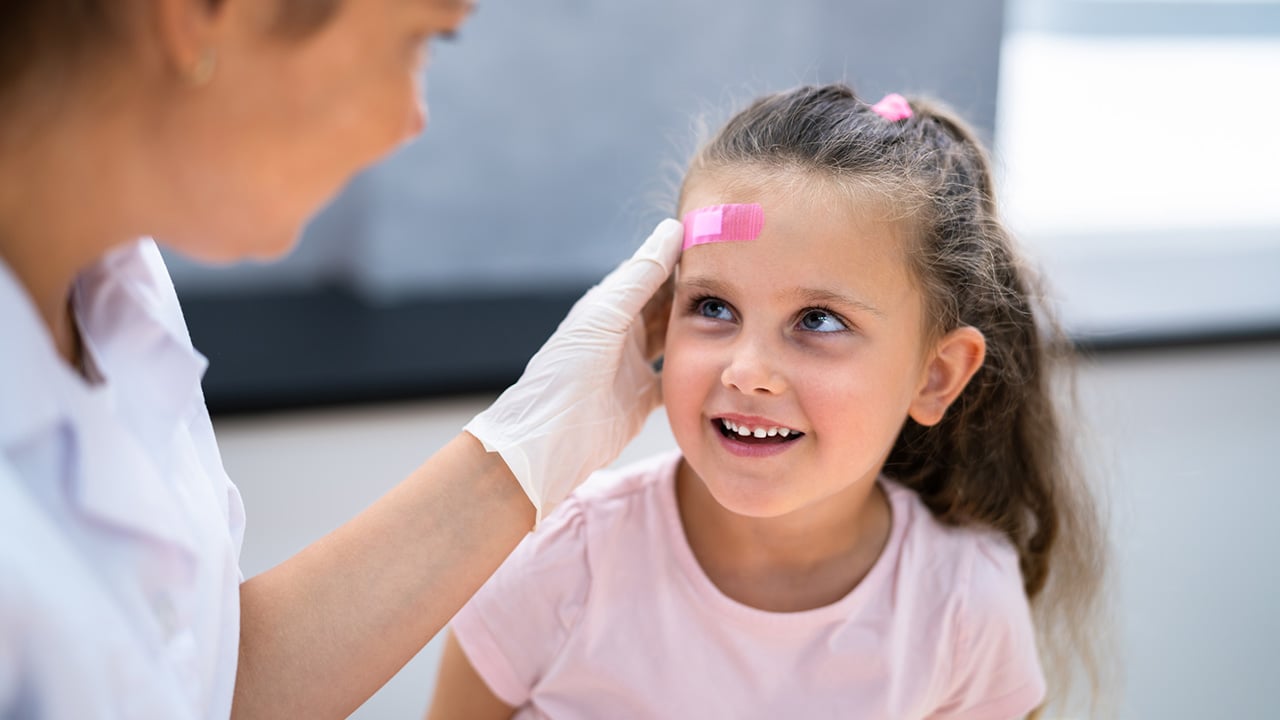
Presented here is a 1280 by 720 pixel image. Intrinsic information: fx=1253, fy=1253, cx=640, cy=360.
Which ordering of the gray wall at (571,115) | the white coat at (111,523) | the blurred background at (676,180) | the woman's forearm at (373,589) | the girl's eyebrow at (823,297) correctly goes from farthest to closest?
1. the gray wall at (571,115)
2. the blurred background at (676,180)
3. the girl's eyebrow at (823,297)
4. the woman's forearm at (373,589)
5. the white coat at (111,523)

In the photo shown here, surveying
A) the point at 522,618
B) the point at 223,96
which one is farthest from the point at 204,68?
the point at 522,618

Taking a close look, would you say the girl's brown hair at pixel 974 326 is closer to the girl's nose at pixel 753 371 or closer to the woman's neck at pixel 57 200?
the girl's nose at pixel 753 371

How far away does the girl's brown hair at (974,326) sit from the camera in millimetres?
1170

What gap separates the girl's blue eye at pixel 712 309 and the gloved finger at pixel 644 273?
0.16 ft

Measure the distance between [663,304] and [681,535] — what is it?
236 mm

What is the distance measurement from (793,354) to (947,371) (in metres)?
0.21

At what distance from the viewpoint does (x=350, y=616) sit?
3.32 ft

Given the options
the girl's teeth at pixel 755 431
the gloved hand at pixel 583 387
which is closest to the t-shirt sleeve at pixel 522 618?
the gloved hand at pixel 583 387

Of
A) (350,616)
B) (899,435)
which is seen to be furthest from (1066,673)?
(350,616)

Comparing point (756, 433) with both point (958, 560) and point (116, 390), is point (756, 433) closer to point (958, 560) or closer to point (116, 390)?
point (958, 560)

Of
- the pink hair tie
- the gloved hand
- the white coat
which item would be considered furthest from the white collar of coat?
the pink hair tie

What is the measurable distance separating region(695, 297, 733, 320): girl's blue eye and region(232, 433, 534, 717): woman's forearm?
242 millimetres

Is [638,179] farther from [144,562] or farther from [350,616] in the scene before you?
[144,562]

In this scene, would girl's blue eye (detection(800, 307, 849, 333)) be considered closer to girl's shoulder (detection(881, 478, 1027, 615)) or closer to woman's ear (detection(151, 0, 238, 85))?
girl's shoulder (detection(881, 478, 1027, 615))
